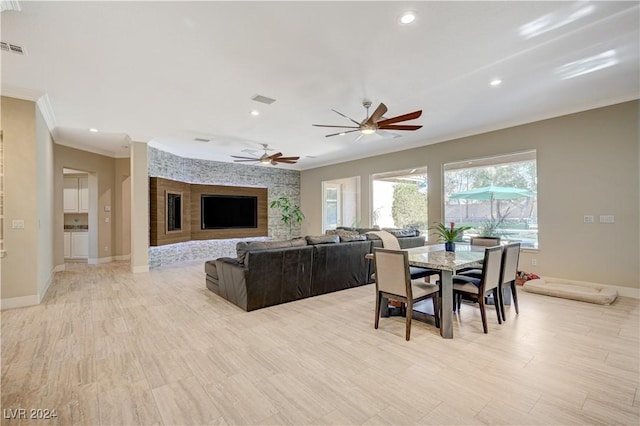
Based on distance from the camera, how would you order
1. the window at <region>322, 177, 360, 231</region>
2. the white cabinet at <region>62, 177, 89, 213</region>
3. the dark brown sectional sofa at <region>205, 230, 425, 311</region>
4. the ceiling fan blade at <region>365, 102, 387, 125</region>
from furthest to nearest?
the window at <region>322, 177, 360, 231</region> < the white cabinet at <region>62, 177, 89, 213</region> < the dark brown sectional sofa at <region>205, 230, 425, 311</region> < the ceiling fan blade at <region>365, 102, 387, 125</region>

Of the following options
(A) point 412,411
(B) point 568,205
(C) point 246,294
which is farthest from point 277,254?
(B) point 568,205

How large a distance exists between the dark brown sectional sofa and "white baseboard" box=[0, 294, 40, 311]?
2.36 meters

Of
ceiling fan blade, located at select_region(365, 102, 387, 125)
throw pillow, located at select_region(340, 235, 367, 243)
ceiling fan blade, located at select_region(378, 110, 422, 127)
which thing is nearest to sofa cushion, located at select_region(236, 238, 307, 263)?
throw pillow, located at select_region(340, 235, 367, 243)

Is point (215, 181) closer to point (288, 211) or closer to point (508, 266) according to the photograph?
point (288, 211)

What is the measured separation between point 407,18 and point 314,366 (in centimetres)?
314

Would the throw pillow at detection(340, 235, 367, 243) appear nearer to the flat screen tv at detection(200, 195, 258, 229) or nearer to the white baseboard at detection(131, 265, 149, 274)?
the white baseboard at detection(131, 265, 149, 274)

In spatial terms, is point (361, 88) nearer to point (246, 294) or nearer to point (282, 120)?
point (282, 120)

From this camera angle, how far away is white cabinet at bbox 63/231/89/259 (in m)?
8.11

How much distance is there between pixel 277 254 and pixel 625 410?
3.41 meters

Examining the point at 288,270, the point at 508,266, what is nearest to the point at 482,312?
the point at 508,266

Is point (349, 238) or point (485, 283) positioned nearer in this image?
point (485, 283)

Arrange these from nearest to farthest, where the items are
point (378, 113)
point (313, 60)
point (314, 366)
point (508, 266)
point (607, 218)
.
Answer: point (314, 366) → point (313, 60) → point (508, 266) → point (378, 113) → point (607, 218)

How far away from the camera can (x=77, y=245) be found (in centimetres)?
812

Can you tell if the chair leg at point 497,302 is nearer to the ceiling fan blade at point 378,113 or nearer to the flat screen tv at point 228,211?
the ceiling fan blade at point 378,113
